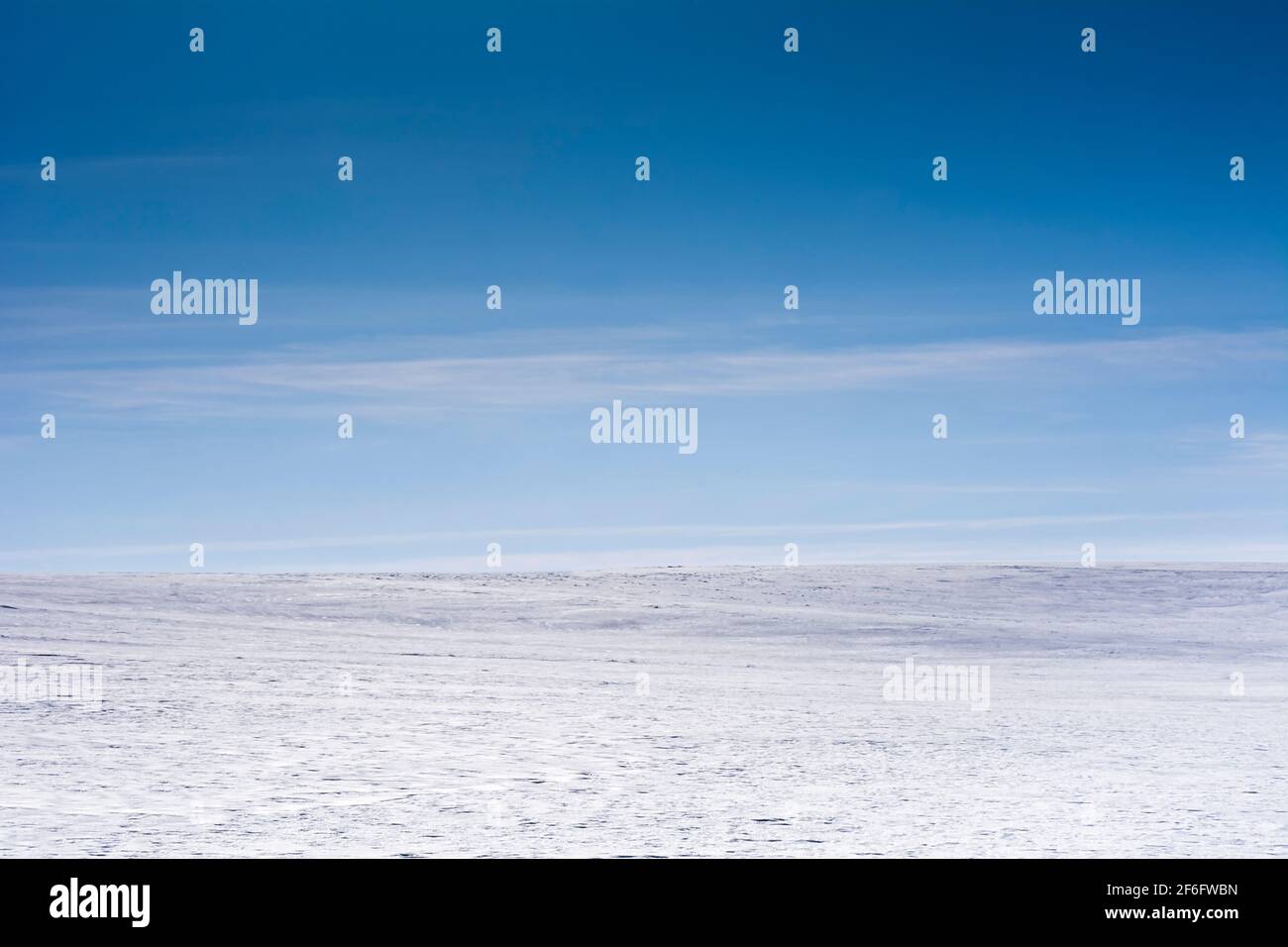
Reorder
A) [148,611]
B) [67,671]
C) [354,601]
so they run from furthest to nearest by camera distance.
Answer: [354,601] < [148,611] < [67,671]

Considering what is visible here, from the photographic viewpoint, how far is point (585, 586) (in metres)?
23.9

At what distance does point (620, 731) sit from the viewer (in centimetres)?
956

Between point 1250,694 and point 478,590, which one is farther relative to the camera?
point 478,590

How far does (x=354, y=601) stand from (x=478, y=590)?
2443 mm

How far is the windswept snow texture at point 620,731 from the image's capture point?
6086 mm

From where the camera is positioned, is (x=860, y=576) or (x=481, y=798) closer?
(x=481, y=798)

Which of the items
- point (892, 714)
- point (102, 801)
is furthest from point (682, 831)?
point (892, 714)

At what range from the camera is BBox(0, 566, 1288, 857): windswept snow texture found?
6.09 m

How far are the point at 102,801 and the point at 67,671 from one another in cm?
655

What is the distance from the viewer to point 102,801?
21.9 feet

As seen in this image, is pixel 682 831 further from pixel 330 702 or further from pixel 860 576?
pixel 860 576

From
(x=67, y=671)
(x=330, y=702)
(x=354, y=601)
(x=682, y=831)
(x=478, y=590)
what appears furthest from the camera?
(x=478, y=590)
